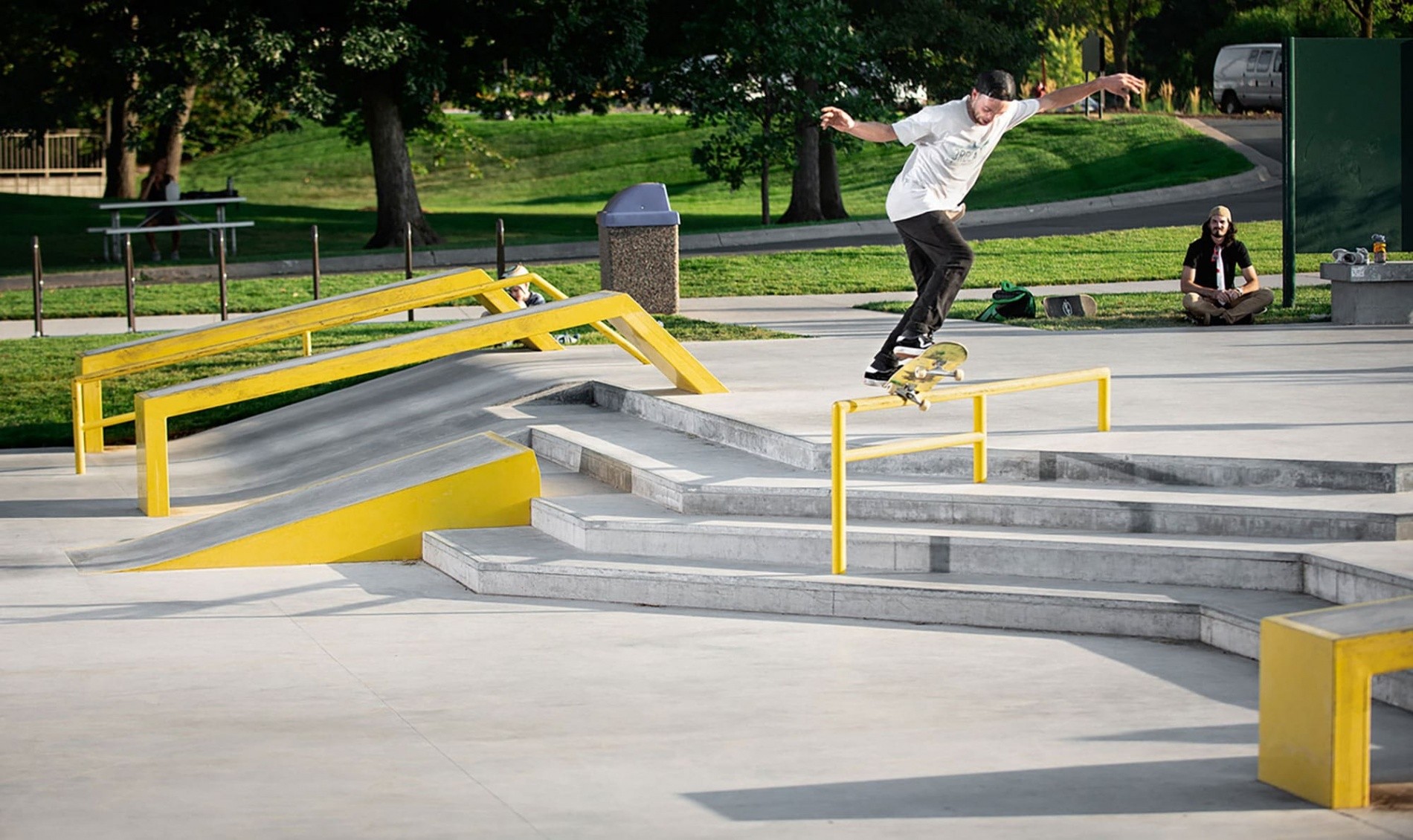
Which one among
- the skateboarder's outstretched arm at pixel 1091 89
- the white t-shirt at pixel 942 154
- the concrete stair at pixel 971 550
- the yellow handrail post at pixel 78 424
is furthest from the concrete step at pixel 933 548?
the yellow handrail post at pixel 78 424

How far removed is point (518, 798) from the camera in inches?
206

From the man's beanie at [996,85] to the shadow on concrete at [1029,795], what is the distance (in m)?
4.60

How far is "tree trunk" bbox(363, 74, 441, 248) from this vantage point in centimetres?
3044

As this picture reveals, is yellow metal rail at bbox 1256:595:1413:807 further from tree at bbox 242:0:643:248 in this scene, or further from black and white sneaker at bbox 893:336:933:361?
tree at bbox 242:0:643:248

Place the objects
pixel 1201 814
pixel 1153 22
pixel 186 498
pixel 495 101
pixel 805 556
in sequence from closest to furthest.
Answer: pixel 1201 814 < pixel 805 556 < pixel 186 498 < pixel 495 101 < pixel 1153 22

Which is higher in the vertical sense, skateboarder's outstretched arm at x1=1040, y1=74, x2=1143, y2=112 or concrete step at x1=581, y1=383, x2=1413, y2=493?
skateboarder's outstretched arm at x1=1040, y1=74, x2=1143, y2=112

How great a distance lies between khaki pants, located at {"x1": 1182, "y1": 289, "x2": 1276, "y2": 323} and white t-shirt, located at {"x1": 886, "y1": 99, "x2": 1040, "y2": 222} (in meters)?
6.19

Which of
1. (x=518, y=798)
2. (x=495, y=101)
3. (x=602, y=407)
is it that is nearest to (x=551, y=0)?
(x=495, y=101)

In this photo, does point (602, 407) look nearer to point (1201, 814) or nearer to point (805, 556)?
point (805, 556)

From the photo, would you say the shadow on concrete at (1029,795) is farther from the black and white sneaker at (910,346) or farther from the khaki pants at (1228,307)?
the khaki pants at (1228,307)

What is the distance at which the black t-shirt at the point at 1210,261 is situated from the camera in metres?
15.1

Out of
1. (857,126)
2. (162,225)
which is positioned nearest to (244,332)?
(857,126)

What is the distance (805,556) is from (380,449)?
478cm

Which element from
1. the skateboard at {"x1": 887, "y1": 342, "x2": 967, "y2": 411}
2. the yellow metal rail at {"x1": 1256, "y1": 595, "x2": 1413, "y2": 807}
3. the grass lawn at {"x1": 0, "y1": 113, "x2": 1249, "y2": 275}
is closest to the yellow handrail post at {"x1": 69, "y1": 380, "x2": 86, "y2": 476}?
the skateboard at {"x1": 887, "y1": 342, "x2": 967, "y2": 411}
